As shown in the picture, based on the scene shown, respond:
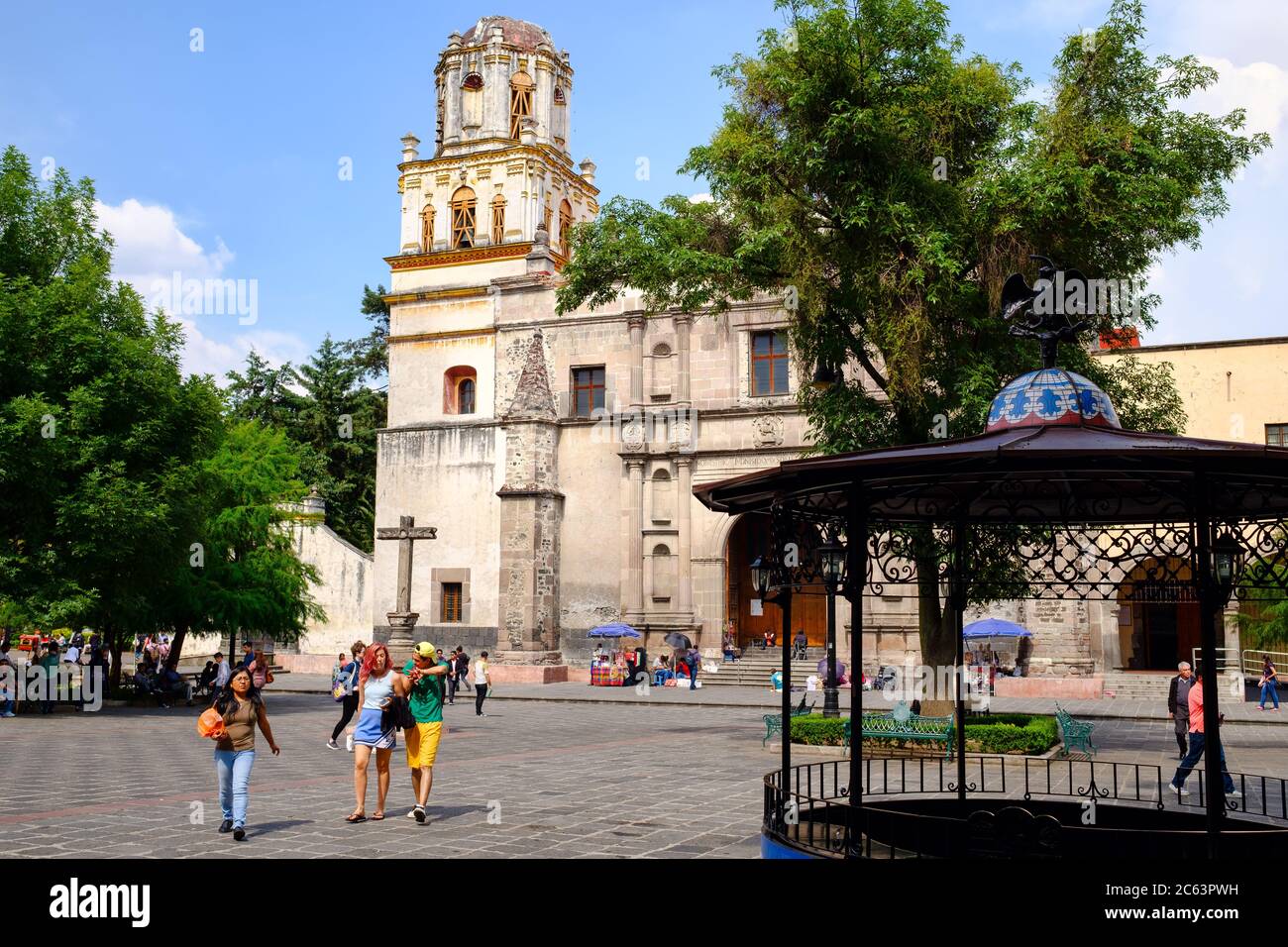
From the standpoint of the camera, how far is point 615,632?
3572 centimetres

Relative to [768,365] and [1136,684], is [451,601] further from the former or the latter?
[1136,684]

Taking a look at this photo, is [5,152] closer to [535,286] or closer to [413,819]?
[535,286]

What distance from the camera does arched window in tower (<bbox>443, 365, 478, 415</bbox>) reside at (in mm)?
41250

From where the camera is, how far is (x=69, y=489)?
23047 millimetres

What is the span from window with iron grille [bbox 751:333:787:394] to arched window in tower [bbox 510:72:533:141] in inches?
538

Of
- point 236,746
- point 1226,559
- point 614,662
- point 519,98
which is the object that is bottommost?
point 614,662

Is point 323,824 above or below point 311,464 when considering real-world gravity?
below

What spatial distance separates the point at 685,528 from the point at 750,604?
12.5 feet

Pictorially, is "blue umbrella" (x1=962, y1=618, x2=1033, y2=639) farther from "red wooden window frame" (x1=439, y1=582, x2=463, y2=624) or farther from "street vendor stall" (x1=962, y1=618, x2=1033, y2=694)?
"red wooden window frame" (x1=439, y1=582, x2=463, y2=624)

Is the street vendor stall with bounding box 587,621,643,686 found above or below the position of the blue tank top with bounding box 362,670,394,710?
below

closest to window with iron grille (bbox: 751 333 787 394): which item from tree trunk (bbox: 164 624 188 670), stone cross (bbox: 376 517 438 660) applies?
stone cross (bbox: 376 517 438 660)

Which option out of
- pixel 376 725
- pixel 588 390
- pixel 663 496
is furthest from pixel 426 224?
pixel 376 725
